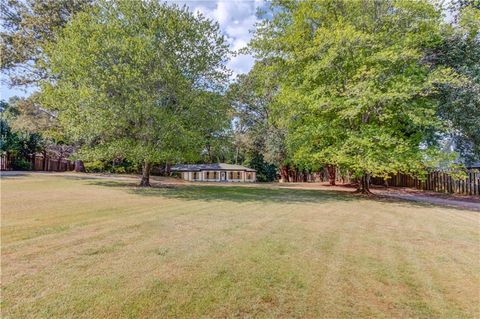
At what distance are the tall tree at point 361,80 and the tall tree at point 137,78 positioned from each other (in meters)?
4.47

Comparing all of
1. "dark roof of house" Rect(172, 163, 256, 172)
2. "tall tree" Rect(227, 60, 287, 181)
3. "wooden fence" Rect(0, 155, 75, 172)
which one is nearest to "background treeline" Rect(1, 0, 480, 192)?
"wooden fence" Rect(0, 155, 75, 172)

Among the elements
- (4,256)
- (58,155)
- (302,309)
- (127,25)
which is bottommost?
(302,309)

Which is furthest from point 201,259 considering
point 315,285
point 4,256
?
point 4,256

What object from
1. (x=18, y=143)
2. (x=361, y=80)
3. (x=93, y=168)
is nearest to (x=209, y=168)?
(x=93, y=168)

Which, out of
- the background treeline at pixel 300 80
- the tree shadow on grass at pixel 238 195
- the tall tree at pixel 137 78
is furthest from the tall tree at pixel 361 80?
the tall tree at pixel 137 78

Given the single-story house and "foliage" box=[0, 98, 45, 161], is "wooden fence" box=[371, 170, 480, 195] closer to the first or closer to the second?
the single-story house

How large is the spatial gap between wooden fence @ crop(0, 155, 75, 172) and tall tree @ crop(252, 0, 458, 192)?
78.2 feet

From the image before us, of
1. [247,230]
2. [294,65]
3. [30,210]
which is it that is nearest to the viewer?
[247,230]

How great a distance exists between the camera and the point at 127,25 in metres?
15.0

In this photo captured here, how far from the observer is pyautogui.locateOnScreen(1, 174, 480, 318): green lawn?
3.11m

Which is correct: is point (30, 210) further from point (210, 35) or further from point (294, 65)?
point (294, 65)

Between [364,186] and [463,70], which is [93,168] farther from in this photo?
[463,70]

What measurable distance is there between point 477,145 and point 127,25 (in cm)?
2108

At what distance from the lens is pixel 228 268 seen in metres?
4.09
